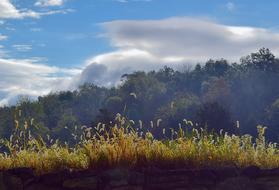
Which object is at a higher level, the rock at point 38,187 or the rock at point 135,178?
the rock at point 135,178

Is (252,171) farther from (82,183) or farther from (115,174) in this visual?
(82,183)

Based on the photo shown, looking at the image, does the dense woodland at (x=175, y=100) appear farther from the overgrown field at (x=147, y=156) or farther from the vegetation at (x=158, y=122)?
the overgrown field at (x=147, y=156)

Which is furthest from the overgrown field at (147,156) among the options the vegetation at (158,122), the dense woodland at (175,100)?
the dense woodland at (175,100)

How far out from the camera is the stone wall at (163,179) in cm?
586

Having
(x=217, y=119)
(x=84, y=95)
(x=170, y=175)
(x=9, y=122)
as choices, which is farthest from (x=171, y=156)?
(x=84, y=95)

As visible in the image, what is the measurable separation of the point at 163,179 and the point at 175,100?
66.8 metres

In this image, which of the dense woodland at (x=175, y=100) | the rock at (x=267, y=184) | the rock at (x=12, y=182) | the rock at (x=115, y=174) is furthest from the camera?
the dense woodland at (x=175, y=100)

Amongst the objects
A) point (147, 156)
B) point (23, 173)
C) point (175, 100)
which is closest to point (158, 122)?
point (147, 156)

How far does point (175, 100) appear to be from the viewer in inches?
2857

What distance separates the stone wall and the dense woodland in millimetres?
42495

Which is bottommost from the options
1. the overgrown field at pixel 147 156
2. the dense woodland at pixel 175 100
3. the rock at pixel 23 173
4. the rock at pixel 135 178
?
the rock at pixel 135 178

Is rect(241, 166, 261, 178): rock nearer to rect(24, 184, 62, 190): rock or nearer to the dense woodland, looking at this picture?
rect(24, 184, 62, 190): rock

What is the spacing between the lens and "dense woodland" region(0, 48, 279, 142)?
5894cm

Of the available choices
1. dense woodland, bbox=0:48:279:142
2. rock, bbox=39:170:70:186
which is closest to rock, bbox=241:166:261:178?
rock, bbox=39:170:70:186
